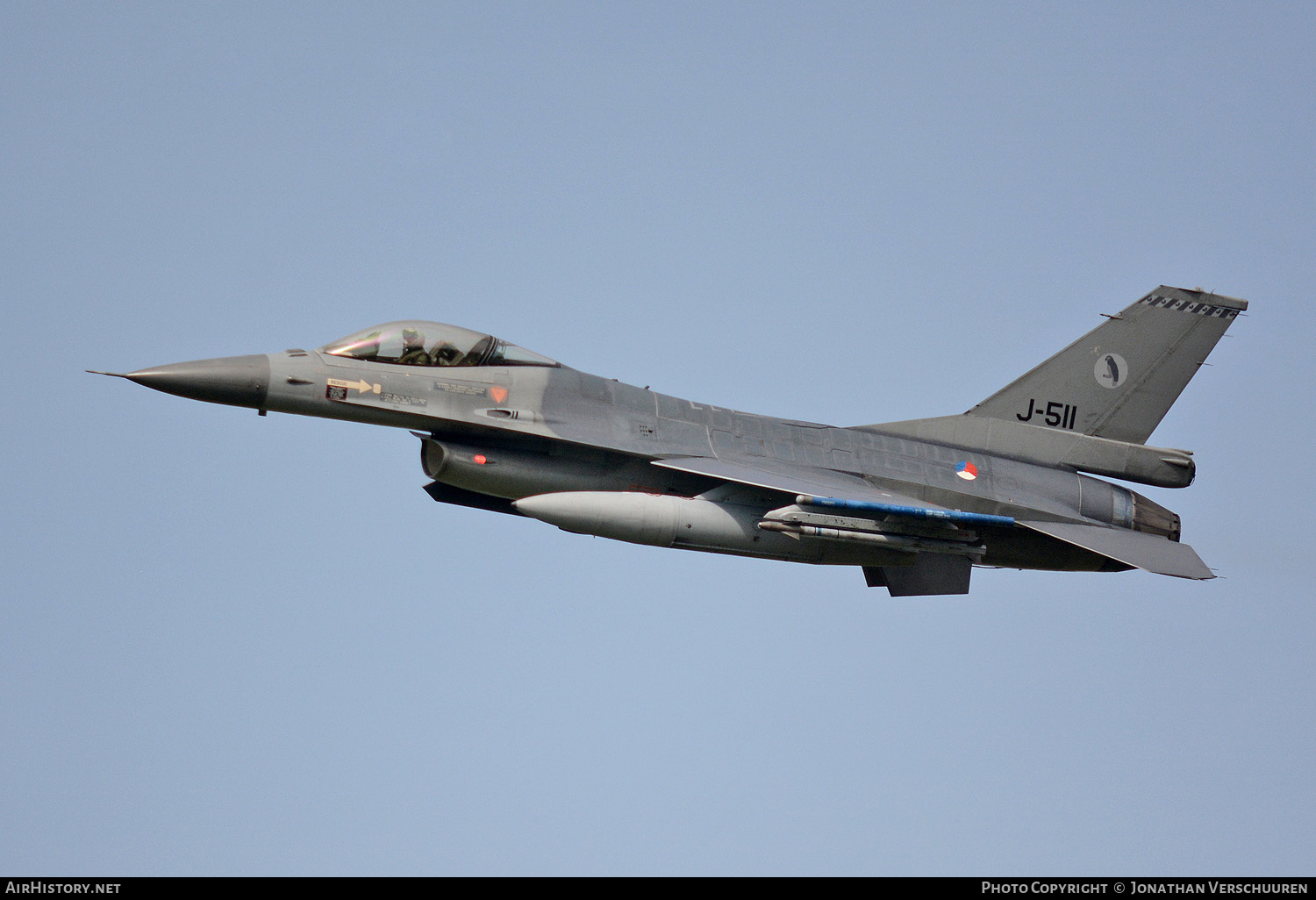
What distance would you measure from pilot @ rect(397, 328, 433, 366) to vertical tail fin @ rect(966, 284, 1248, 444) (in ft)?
26.1

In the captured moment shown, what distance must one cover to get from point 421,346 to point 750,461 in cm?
448

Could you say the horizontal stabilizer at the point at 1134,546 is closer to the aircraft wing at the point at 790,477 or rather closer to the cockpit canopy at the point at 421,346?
the aircraft wing at the point at 790,477

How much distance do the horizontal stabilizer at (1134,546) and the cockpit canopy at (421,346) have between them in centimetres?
748

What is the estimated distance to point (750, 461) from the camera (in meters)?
18.8

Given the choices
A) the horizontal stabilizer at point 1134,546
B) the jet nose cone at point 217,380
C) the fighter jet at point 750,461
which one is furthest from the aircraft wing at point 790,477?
the jet nose cone at point 217,380

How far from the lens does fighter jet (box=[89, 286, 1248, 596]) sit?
17672 millimetres

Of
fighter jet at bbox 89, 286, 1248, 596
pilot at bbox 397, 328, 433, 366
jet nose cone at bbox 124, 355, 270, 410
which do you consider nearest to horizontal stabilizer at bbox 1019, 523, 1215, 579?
fighter jet at bbox 89, 286, 1248, 596

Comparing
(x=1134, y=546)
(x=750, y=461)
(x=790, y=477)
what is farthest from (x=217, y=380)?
(x=1134, y=546)

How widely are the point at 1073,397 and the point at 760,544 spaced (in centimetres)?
606

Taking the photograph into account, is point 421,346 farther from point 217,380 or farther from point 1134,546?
point 1134,546

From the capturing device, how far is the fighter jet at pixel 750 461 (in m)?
17.7

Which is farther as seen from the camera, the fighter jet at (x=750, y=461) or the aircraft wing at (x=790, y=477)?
the aircraft wing at (x=790, y=477)
